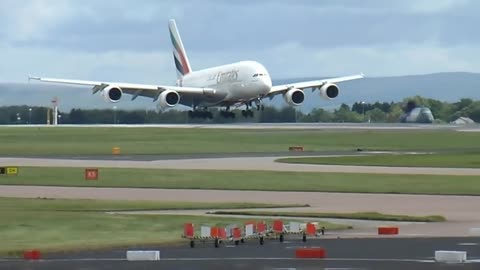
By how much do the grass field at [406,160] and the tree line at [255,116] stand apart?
5907 cm

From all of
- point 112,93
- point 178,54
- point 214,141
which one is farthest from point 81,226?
point 178,54

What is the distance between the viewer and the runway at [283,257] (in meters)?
25.0

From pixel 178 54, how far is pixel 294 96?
21.0 m

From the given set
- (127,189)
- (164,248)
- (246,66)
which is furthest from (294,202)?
(246,66)

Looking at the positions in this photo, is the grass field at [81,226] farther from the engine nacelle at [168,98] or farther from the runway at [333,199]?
the engine nacelle at [168,98]

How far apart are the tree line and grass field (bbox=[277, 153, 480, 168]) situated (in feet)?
194

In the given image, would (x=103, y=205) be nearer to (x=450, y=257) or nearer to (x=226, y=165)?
(x=450, y=257)

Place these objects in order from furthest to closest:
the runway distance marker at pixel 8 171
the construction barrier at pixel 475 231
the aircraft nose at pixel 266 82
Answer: the aircraft nose at pixel 266 82
the runway distance marker at pixel 8 171
the construction barrier at pixel 475 231

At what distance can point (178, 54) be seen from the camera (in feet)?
471

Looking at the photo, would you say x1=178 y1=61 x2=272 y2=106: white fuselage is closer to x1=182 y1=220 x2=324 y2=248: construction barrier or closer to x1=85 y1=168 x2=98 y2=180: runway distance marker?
x1=85 y1=168 x2=98 y2=180: runway distance marker

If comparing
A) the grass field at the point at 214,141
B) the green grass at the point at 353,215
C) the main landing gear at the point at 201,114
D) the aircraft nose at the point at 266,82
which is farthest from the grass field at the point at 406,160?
the main landing gear at the point at 201,114

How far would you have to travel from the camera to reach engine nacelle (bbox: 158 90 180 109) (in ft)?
393

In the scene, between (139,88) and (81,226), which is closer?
(81,226)

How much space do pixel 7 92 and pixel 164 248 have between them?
14443 cm
